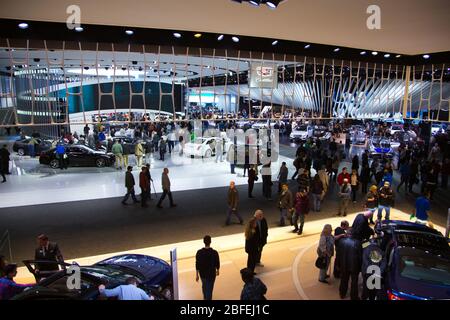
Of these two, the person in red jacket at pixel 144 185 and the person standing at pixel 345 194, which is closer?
the person standing at pixel 345 194

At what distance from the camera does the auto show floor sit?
19.9 ft

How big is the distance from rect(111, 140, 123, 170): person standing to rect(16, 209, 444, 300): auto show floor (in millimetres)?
7995

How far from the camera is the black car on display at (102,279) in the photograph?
402cm

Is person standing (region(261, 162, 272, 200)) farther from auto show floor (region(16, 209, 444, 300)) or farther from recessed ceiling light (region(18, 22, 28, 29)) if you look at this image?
recessed ceiling light (region(18, 22, 28, 29))

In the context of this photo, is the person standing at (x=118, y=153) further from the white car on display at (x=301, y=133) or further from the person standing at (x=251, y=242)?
the white car on display at (x=301, y=133)

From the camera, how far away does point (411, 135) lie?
75.3 ft

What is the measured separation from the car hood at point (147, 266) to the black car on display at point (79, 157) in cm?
1008

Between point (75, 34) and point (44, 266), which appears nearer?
point (44, 266)

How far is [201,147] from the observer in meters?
17.8

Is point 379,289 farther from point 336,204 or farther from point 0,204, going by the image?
point 0,204

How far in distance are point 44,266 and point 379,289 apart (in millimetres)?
5368

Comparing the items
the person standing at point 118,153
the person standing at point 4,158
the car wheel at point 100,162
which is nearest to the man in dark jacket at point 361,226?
the person standing at point 118,153

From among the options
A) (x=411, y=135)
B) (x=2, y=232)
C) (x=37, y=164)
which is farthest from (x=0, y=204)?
(x=411, y=135)

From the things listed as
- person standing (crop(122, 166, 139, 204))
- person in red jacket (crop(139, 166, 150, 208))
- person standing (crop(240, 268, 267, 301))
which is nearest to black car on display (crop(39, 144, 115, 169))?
person standing (crop(122, 166, 139, 204))
